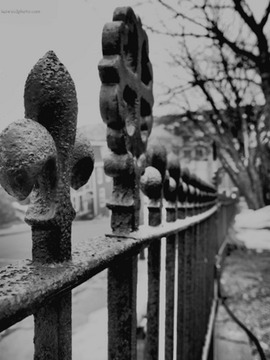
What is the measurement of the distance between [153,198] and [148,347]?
0.48 m

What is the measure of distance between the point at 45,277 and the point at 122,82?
52cm

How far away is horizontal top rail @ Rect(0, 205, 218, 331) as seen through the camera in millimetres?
392

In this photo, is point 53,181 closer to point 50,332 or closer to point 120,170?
point 50,332

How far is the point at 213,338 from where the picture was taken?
107 inches

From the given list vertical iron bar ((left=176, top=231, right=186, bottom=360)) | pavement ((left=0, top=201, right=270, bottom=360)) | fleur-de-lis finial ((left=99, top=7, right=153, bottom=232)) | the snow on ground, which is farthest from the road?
the snow on ground

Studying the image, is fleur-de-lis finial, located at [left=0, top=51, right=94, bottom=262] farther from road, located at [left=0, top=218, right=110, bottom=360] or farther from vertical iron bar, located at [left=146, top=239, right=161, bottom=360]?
road, located at [left=0, top=218, right=110, bottom=360]

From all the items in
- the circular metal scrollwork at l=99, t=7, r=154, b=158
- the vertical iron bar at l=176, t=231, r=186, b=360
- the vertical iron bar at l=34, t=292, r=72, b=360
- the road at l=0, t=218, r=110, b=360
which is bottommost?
the road at l=0, t=218, r=110, b=360

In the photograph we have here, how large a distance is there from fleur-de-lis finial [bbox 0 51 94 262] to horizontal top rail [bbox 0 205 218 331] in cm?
2

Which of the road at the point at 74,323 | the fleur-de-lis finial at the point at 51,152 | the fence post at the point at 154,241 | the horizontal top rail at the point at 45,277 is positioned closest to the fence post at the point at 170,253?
the fence post at the point at 154,241

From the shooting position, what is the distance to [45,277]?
45cm

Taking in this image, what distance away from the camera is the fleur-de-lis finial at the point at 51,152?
42 cm

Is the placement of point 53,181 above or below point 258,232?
above

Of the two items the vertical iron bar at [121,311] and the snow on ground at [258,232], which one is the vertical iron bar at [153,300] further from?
the snow on ground at [258,232]

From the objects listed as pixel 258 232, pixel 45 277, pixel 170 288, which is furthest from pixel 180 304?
pixel 258 232
